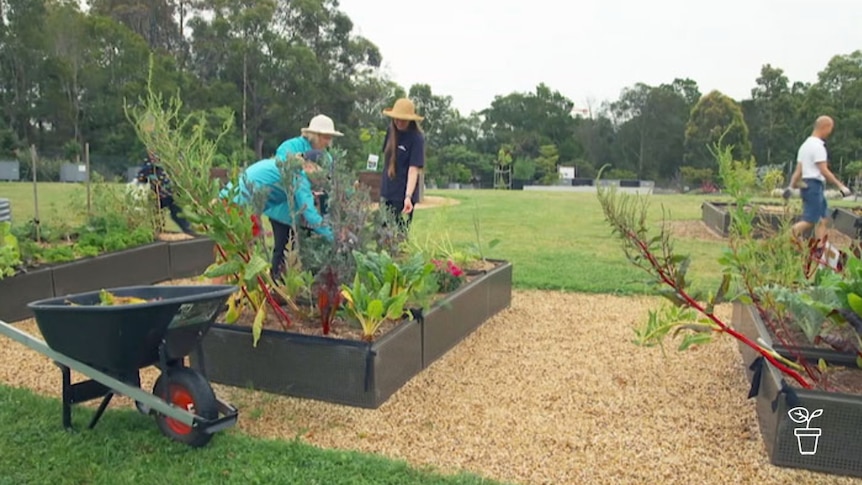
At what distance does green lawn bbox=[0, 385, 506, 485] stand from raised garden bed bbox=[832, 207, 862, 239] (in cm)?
804

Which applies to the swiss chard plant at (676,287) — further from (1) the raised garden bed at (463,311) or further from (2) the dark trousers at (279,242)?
(2) the dark trousers at (279,242)

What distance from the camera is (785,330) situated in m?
3.18

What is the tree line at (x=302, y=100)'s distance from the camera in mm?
32156

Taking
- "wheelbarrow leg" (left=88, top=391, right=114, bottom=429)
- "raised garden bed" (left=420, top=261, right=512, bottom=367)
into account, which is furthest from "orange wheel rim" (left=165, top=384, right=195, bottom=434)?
"raised garden bed" (left=420, top=261, right=512, bottom=367)

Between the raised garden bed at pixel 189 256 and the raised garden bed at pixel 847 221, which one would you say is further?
the raised garden bed at pixel 847 221

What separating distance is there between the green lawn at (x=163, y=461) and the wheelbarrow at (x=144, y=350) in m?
0.08

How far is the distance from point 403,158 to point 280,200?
3.64ft

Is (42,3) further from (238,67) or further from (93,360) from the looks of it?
(93,360)

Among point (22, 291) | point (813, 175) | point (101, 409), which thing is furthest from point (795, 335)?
point (22, 291)

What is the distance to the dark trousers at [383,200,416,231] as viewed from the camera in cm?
456

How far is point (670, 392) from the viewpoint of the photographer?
10.9 ft

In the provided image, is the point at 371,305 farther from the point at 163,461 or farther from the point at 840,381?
the point at 840,381

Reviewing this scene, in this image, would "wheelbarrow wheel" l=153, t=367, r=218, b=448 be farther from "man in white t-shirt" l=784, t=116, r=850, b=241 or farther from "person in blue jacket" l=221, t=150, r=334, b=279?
"man in white t-shirt" l=784, t=116, r=850, b=241

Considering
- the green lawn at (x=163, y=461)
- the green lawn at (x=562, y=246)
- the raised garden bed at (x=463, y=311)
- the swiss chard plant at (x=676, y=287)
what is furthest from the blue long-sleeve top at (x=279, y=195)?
the swiss chard plant at (x=676, y=287)
